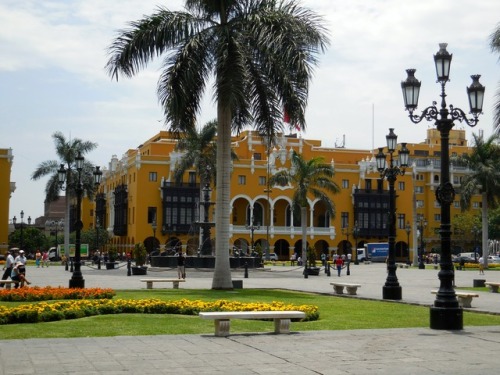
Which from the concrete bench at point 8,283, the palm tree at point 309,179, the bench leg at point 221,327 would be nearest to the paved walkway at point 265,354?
the bench leg at point 221,327

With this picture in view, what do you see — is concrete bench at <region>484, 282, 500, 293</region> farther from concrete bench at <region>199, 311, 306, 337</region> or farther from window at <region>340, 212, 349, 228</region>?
window at <region>340, 212, 349, 228</region>

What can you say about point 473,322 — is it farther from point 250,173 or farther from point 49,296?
point 250,173

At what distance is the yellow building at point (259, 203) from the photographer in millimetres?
78625

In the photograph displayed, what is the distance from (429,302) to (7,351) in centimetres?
1348

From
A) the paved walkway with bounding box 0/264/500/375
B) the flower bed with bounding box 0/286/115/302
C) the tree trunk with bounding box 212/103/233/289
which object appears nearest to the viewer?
the paved walkway with bounding box 0/264/500/375

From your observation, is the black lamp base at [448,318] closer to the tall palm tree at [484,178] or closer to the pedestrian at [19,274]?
the pedestrian at [19,274]

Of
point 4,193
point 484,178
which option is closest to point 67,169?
point 4,193

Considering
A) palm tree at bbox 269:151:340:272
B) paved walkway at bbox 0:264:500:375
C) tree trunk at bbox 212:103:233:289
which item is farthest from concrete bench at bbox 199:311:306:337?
palm tree at bbox 269:151:340:272

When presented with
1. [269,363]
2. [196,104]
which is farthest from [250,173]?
[269,363]

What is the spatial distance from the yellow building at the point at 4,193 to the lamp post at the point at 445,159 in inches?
2615

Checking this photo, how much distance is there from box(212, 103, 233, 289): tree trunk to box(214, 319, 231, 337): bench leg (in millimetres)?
11171

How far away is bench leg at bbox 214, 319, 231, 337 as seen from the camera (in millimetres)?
11602

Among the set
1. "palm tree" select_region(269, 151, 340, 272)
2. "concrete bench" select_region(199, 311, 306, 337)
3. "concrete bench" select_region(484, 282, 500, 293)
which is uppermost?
"palm tree" select_region(269, 151, 340, 272)

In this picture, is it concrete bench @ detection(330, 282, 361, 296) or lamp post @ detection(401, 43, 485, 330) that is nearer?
lamp post @ detection(401, 43, 485, 330)
